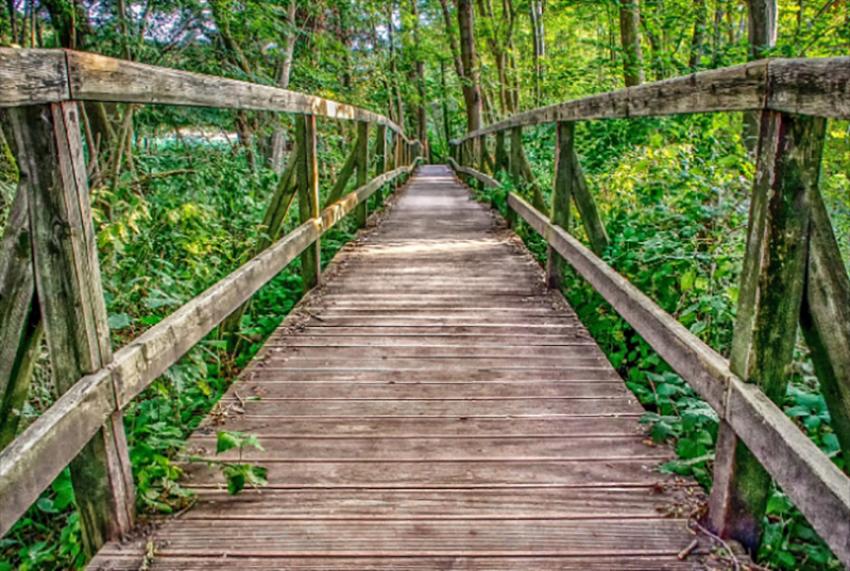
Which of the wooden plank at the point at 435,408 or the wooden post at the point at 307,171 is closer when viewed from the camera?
the wooden plank at the point at 435,408

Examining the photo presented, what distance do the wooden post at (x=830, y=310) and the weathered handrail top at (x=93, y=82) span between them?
173 centimetres

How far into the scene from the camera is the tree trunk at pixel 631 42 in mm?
9055

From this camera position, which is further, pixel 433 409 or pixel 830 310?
pixel 433 409

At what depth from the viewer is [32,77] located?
1.38 metres

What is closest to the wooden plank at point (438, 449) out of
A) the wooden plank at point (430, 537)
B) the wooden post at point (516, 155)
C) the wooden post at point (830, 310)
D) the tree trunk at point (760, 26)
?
the wooden plank at point (430, 537)

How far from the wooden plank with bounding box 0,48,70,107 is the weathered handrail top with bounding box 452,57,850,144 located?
1607 mm

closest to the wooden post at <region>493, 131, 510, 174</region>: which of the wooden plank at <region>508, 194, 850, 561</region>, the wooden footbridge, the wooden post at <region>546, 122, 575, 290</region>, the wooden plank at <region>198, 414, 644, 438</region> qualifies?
the wooden post at <region>546, 122, 575, 290</region>

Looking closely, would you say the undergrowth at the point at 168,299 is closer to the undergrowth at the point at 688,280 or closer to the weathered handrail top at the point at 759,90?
the undergrowth at the point at 688,280

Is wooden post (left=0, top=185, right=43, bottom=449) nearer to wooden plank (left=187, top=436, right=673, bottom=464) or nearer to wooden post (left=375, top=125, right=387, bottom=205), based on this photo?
wooden plank (left=187, top=436, right=673, bottom=464)

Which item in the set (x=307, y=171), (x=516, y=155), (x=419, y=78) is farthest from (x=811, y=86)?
(x=419, y=78)

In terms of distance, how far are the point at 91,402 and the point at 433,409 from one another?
4.67 feet

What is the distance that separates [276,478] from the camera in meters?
2.21

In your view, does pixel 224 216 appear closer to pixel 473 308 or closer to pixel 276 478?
pixel 473 308

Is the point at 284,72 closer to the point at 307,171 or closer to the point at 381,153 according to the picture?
the point at 381,153
